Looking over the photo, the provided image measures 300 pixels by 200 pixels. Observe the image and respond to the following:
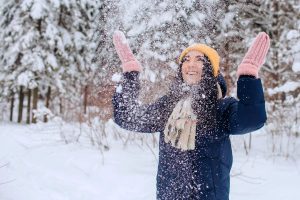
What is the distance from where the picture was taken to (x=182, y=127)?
270cm

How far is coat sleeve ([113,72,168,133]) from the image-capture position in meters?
2.79

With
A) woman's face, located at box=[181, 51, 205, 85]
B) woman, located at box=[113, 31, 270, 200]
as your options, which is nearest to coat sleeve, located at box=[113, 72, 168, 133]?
woman, located at box=[113, 31, 270, 200]

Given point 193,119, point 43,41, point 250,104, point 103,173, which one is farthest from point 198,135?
point 43,41

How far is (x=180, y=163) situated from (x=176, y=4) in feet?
25.6

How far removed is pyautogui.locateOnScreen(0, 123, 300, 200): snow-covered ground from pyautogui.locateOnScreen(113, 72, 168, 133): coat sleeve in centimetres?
254

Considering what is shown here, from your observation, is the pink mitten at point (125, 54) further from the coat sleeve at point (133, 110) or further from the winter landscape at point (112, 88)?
the winter landscape at point (112, 88)

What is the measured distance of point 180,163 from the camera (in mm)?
2725

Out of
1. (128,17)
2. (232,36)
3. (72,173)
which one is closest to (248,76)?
(72,173)

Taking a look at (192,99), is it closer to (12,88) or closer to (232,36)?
(232,36)

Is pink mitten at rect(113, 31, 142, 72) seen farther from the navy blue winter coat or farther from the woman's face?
the woman's face

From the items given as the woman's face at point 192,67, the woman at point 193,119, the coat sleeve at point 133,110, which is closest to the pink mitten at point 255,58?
the woman at point 193,119

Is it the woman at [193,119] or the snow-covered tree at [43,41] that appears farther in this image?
the snow-covered tree at [43,41]

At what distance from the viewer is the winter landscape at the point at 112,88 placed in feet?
18.8

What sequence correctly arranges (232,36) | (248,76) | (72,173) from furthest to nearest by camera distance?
(232,36) < (72,173) < (248,76)
